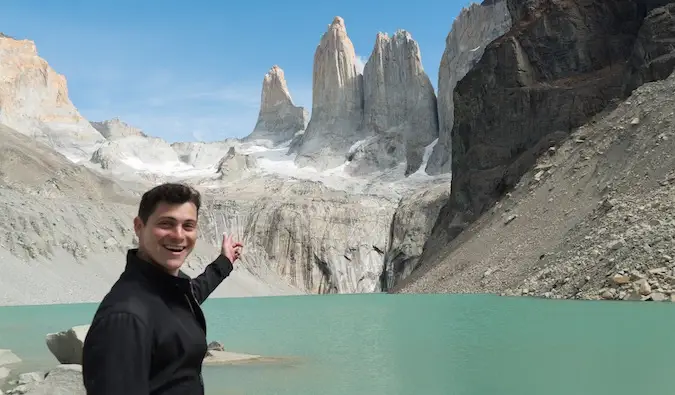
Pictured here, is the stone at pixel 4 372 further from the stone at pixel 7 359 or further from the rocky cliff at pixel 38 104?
the rocky cliff at pixel 38 104

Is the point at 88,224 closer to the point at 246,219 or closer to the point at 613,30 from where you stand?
A: the point at 246,219

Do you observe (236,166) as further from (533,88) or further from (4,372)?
(4,372)

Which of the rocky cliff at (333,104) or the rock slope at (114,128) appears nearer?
the rocky cliff at (333,104)

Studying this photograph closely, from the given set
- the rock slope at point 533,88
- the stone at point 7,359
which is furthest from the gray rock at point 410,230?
the stone at point 7,359

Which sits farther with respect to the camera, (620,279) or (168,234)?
(620,279)

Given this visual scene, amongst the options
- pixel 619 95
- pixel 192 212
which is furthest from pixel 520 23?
pixel 192 212

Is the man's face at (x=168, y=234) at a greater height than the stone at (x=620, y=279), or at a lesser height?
greater

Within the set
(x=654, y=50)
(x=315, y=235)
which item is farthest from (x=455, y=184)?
(x=315, y=235)
